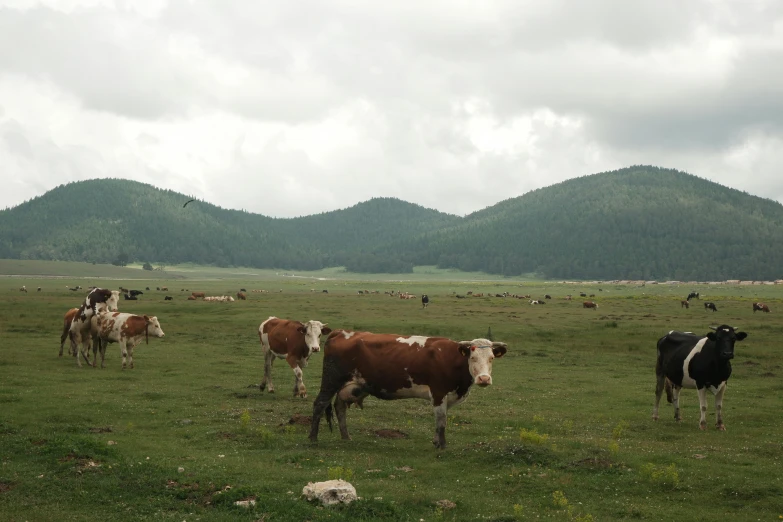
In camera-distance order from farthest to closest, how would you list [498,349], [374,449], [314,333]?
[314,333], [498,349], [374,449]

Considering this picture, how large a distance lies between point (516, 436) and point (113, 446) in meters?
9.81

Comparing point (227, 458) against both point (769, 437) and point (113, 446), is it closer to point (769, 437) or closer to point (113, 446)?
point (113, 446)

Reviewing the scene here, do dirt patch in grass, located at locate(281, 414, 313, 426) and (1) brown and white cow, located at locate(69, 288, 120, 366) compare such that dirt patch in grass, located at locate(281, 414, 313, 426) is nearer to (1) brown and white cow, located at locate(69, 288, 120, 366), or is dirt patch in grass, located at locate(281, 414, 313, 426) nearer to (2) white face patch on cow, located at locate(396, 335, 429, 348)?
(2) white face patch on cow, located at locate(396, 335, 429, 348)

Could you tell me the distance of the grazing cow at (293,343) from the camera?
71.5 ft

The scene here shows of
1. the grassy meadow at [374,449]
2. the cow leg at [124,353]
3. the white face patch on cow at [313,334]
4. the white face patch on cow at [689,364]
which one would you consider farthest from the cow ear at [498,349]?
the cow leg at [124,353]

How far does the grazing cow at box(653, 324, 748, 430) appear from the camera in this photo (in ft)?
60.8

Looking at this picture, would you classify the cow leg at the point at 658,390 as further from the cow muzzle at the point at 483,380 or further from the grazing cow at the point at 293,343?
the grazing cow at the point at 293,343

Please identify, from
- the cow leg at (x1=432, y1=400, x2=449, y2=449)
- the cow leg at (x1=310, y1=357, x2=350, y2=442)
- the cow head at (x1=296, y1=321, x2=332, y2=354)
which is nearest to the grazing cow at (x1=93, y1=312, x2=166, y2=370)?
the cow head at (x1=296, y1=321, x2=332, y2=354)

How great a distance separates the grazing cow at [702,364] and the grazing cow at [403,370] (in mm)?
6847

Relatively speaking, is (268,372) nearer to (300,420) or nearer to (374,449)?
(300,420)

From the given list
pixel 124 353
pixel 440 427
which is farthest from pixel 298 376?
pixel 124 353

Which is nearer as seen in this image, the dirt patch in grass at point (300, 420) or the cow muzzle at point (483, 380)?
the cow muzzle at point (483, 380)

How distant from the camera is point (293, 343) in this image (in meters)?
22.9

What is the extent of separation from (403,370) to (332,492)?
491 cm
